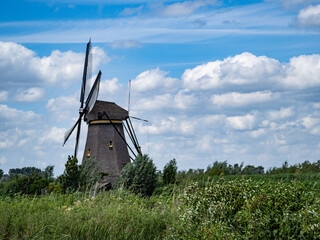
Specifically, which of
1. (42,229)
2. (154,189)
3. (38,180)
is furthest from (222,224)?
(38,180)

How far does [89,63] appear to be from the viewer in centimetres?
2817

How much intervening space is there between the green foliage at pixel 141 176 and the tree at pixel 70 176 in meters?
2.20

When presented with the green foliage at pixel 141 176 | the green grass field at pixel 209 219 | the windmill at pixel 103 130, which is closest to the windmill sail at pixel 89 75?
the windmill at pixel 103 130

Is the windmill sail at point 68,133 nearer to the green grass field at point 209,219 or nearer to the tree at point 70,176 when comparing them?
the tree at point 70,176

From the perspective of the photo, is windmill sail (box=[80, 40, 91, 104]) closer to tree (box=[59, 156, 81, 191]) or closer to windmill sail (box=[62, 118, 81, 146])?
windmill sail (box=[62, 118, 81, 146])

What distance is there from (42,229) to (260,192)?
3.98 m

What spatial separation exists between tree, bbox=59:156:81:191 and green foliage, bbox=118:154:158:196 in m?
2.20

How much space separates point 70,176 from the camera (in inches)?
707

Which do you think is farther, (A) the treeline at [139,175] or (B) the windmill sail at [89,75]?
(B) the windmill sail at [89,75]

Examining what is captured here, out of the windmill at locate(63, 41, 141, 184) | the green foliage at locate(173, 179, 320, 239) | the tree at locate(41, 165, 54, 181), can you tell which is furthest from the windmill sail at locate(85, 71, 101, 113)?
the green foliage at locate(173, 179, 320, 239)

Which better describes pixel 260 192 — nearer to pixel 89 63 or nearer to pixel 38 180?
pixel 38 180

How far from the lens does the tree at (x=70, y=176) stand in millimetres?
17939

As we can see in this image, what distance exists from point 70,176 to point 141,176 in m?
3.47

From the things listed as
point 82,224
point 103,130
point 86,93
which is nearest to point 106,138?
point 103,130
